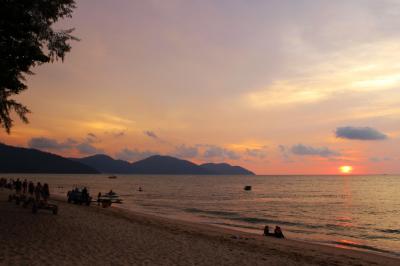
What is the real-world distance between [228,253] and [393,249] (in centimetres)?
1793

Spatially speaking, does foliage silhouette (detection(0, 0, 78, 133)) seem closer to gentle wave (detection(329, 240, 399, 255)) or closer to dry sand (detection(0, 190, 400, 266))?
dry sand (detection(0, 190, 400, 266))

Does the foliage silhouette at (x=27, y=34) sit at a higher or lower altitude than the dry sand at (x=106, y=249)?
higher

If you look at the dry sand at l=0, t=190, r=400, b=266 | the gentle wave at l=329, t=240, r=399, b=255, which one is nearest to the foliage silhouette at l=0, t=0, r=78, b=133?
the dry sand at l=0, t=190, r=400, b=266

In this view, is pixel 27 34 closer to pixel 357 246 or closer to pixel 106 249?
pixel 106 249

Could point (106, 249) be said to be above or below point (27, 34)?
below

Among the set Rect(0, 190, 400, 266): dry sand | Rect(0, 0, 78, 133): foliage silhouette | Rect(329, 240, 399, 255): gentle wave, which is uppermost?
Rect(0, 0, 78, 133): foliage silhouette

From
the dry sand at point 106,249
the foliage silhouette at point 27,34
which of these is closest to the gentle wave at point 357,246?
the dry sand at point 106,249

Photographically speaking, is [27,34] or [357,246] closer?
[27,34]

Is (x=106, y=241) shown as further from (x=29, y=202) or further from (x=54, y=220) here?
(x=29, y=202)

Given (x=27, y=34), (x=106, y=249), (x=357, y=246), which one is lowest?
(x=357, y=246)

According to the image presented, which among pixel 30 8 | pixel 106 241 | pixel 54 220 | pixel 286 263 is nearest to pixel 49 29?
pixel 30 8

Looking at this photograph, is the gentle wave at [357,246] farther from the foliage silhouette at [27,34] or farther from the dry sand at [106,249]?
the foliage silhouette at [27,34]

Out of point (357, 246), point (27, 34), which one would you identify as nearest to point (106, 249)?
point (27, 34)

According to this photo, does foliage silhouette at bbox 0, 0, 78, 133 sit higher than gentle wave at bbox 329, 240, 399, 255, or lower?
higher
